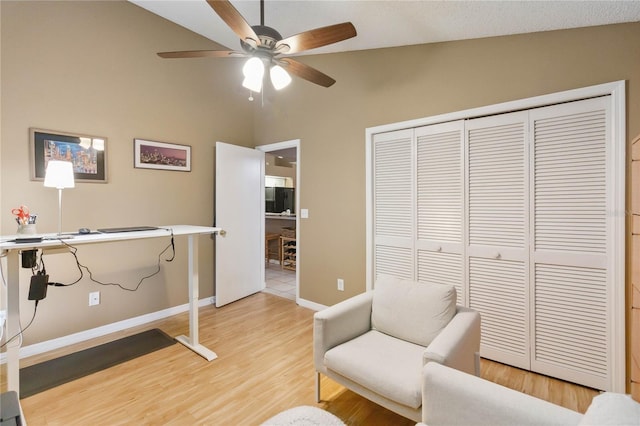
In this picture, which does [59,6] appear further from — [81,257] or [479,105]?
[479,105]

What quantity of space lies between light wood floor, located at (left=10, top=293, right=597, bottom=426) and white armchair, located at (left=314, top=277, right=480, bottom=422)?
11.3 inches

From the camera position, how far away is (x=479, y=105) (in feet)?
7.76

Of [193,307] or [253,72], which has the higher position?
[253,72]

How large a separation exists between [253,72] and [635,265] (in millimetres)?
2607

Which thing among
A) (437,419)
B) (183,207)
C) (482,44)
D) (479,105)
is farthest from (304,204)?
(437,419)

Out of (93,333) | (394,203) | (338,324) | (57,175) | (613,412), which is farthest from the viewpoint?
(394,203)

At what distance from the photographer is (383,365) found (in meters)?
1.58

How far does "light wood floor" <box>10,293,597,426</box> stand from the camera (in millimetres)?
1777

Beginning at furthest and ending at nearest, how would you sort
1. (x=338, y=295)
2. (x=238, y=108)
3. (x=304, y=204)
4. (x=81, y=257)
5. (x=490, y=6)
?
(x=238, y=108) < (x=304, y=204) < (x=338, y=295) < (x=81, y=257) < (x=490, y=6)

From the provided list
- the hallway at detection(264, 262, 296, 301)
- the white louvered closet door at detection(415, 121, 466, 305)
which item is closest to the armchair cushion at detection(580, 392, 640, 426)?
the white louvered closet door at detection(415, 121, 466, 305)

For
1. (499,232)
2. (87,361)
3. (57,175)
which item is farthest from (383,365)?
(57,175)

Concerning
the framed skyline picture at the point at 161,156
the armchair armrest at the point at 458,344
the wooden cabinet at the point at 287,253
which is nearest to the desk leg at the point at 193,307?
the framed skyline picture at the point at 161,156

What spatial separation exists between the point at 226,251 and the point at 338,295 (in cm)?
150

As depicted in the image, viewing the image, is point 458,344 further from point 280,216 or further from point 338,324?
point 280,216
